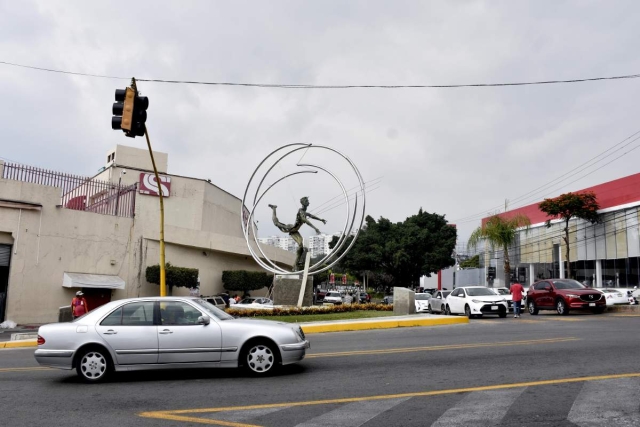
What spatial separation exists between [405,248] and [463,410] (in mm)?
48554

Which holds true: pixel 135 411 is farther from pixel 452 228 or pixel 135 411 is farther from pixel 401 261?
pixel 452 228

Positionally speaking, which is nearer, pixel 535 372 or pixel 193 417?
pixel 193 417

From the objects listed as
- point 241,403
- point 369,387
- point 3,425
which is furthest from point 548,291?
point 3,425

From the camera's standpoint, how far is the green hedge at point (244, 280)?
138 feet

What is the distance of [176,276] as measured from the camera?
3591 cm

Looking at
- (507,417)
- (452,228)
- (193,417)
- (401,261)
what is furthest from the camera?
(452,228)

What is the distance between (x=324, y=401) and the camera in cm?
711

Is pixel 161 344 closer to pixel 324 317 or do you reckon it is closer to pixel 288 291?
pixel 324 317

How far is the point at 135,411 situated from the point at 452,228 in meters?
52.9

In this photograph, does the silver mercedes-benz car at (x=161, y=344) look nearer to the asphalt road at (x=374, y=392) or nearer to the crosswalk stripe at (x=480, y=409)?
the asphalt road at (x=374, y=392)

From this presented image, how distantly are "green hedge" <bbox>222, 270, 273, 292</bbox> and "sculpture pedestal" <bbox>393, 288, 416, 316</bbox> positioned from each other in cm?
2214

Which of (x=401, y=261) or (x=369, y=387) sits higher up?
(x=401, y=261)

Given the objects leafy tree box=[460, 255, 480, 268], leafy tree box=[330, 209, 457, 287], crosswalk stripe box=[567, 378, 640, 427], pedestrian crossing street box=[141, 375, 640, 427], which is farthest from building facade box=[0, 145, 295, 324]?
leafy tree box=[460, 255, 480, 268]

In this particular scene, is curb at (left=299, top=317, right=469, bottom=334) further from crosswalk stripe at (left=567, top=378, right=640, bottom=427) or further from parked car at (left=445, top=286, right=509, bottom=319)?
crosswalk stripe at (left=567, top=378, right=640, bottom=427)
